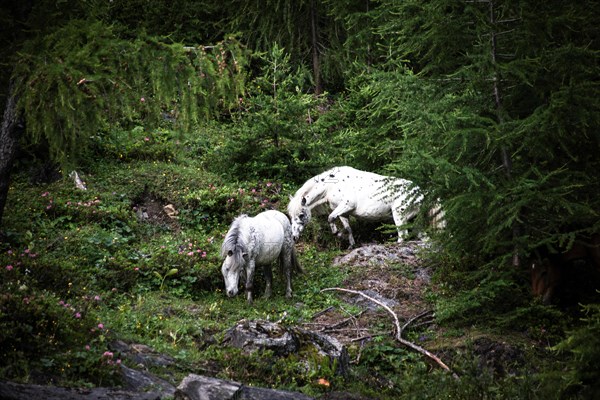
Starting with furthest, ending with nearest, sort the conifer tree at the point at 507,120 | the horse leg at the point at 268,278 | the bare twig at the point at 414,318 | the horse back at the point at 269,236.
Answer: the horse leg at the point at 268,278 → the horse back at the point at 269,236 → the bare twig at the point at 414,318 → the conifer tree at the point at 507,120

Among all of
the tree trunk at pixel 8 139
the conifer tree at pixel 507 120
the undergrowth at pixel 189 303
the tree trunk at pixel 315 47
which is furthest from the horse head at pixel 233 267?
the tree trunk at pixel 315 47

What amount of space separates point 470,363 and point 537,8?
555 cm

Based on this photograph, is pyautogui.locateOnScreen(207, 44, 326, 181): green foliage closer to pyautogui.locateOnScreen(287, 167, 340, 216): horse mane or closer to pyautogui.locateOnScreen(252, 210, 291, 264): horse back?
pyautogui.locateOnScreen(287, 167, 340, 216): horse mane

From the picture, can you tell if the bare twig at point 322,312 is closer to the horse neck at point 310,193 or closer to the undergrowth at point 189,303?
the undergrowth at point 189,303

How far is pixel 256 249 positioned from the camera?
1163 cm

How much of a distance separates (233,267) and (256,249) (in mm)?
555

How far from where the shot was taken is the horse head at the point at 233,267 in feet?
36.9

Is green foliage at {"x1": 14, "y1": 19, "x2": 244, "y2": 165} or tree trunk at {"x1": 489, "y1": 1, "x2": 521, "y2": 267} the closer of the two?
green foliage at {"x1": 14, "y1": 19, "x2": 244, "y2": 165}

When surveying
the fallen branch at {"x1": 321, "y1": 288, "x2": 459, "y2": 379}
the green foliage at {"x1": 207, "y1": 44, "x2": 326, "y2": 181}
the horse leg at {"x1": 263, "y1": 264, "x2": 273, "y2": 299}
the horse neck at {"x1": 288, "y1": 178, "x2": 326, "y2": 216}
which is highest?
the green foliage at {"x1": 207, "y1": 44, "x2": 326, "y2": 181}

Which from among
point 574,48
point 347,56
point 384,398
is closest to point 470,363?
point 384,398

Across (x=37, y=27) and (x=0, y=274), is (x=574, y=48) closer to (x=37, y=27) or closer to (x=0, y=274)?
(x=37, y=27)

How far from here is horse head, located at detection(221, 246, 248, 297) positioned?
11.2m

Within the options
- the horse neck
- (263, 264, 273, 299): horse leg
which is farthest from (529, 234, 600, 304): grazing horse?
the horse neck

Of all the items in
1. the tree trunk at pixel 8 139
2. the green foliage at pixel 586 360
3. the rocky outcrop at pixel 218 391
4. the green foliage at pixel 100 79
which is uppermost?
the green foliage at pixel 100 79
